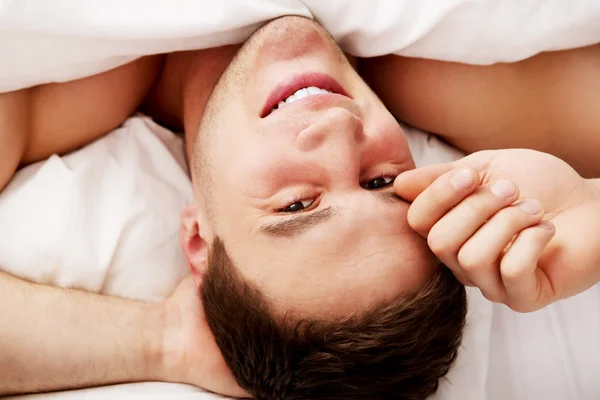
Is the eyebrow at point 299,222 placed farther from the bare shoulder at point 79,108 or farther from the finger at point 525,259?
the bare shoulder at point 79,108

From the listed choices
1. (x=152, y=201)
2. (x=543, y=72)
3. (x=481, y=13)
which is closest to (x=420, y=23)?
(x=481, y=13)

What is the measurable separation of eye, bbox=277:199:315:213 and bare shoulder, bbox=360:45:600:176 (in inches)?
17.0

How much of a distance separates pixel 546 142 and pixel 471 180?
505 mm

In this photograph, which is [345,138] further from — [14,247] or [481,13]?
[14,247]

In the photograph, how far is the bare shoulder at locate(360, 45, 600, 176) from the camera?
1095 mm

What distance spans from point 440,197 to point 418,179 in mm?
74

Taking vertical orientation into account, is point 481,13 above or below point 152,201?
above

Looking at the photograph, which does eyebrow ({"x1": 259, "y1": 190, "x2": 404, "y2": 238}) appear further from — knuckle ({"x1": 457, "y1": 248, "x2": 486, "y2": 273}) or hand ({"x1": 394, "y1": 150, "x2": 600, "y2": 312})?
knuckle ({"x1": 457, "y1": 248, "x2": 486, "y2": 273})

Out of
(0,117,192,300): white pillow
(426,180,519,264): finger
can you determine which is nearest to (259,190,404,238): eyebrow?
(426,180,519,264): finger

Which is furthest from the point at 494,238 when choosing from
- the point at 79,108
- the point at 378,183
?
the point at 79,108

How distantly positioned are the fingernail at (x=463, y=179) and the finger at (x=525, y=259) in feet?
0.32

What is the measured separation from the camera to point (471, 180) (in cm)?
75

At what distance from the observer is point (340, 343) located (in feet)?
2.75

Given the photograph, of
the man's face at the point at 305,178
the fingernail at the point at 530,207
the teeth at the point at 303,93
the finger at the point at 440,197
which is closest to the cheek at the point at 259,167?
the man's face at the point at 305,178
